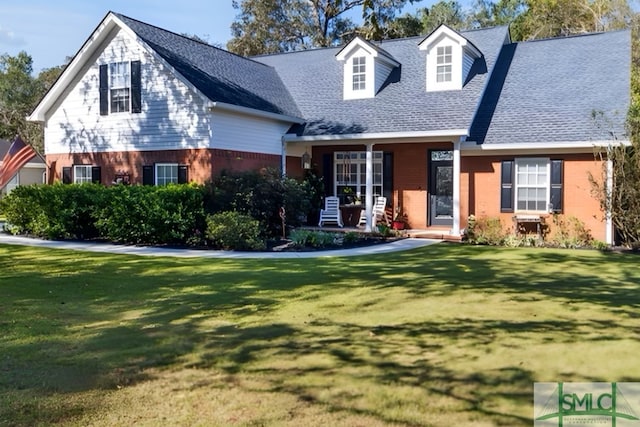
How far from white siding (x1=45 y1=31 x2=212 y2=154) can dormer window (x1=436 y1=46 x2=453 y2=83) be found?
26.2 feet

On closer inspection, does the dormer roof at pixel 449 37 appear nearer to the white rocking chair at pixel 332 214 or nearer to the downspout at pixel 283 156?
the downspout at pixel 283 156

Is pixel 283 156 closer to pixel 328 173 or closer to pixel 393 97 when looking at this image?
pixel 328 173

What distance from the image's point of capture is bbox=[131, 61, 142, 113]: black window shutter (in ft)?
59.2

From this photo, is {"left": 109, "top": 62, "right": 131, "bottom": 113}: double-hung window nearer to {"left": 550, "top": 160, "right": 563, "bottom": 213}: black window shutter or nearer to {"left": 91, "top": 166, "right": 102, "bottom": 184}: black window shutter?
{"left": 91, "top": 166, "right": 102, "bottom": 184}: black window shutter

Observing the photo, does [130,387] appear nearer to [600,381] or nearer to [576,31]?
[600,381]

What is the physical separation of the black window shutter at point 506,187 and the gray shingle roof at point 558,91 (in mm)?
947

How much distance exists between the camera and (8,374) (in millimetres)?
4863

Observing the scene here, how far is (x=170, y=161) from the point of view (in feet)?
57.7

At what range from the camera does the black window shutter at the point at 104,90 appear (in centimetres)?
1872

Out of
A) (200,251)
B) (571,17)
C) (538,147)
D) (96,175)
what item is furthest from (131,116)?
(571,17)

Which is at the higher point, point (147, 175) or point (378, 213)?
point (147, 175)

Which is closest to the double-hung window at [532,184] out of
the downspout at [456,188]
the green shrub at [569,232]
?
the green shrub at [569,232]
